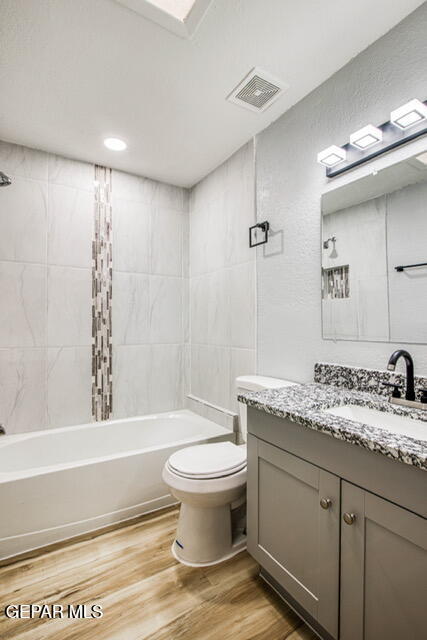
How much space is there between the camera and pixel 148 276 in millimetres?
2875

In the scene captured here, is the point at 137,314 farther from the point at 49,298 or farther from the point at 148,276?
the point at 49,298

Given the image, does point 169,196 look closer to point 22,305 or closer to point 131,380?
point 22,305

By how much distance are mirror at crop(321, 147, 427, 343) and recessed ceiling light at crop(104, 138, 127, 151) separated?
4.88ft

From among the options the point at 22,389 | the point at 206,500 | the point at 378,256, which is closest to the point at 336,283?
the point at 378,256

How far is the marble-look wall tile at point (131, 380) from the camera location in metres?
2.71

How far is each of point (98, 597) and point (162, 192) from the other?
9.27ft

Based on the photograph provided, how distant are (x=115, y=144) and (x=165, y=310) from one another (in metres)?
1.36

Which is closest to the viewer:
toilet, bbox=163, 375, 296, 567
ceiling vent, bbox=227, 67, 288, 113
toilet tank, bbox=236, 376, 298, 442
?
toilet, bbox=163, 375, 296, 567

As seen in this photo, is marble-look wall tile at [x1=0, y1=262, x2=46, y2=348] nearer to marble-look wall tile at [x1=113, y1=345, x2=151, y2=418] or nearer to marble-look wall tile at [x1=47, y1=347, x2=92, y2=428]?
marble-look wall tile at [x1=47, y1=347, x2=92, y2=428]

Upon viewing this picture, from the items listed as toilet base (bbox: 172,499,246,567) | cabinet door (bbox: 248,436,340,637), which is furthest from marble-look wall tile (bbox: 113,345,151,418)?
cabinet door (bbox: 248,436,340,637)

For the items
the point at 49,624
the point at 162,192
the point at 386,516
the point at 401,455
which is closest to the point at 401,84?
the point at 401,455

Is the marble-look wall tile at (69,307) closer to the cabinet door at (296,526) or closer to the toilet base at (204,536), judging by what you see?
the toilet base at (204,536)

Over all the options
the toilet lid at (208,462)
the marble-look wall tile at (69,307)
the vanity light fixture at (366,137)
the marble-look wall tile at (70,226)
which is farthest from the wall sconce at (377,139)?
the marble-look wall tile at (69,307)

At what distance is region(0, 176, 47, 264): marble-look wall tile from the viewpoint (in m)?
2.30
